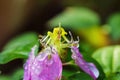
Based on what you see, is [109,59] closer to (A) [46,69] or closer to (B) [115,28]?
(A) [46,69]

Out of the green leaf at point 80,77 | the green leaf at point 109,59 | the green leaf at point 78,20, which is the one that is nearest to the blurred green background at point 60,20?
the green leaf at point 78,20

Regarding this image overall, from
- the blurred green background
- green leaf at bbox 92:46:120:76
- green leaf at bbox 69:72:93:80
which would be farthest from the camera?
the blurred green background

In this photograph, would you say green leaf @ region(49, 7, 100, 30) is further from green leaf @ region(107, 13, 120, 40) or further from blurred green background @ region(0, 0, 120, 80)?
green leaf @ region(107, 13, 120, 40)

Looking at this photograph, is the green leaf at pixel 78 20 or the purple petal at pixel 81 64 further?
the green leaf at pixel 78 20

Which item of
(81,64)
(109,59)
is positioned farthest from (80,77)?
(109,59)

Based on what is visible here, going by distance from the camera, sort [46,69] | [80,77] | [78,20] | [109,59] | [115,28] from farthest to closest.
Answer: [78,20], [115,28], [109,59], [80,77], [46,69]

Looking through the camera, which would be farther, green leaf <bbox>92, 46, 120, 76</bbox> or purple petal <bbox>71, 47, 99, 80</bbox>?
green leaf <bbox>92, 46, 120, 76</bbox>

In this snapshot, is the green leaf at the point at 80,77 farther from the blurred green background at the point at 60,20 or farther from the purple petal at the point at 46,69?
the blurred green background at the point at 60,20

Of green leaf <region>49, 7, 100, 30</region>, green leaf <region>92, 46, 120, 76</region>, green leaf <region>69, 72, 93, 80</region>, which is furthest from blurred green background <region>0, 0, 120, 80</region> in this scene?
green leaf <region>69, 72, 93, 80</region>
